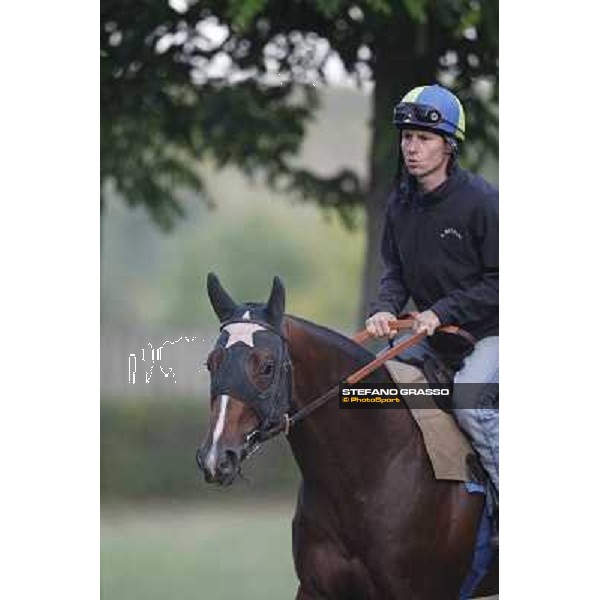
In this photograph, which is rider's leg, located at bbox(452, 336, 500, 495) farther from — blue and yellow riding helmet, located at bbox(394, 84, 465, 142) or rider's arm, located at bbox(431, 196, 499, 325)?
blue and yellow riding helmet, located at bbox(394, 84, 465, 142)

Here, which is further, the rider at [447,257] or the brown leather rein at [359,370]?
the rider at [447,257]

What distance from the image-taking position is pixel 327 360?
246 inches

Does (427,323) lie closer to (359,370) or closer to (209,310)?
(359,370)

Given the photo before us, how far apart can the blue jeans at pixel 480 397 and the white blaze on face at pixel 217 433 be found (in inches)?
41.4

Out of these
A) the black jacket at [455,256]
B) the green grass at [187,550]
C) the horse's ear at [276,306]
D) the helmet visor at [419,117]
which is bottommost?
the green grass at [187,550]

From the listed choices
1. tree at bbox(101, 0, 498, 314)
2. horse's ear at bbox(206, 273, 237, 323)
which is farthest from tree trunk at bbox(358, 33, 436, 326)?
horse's ear at bbox(206, 273, 237, 323)

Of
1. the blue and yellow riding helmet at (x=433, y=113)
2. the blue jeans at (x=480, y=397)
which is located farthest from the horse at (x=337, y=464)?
the blue and yellow riding helmet at (x=433, y=113)

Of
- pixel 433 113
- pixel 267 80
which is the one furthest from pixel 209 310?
pixel 267 80

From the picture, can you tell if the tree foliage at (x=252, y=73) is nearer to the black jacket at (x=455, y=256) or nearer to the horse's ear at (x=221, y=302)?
the black jacket at (x=455, y=256)

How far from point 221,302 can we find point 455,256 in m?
1.16

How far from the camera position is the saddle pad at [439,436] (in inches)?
253

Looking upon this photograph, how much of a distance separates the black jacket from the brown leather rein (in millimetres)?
95
